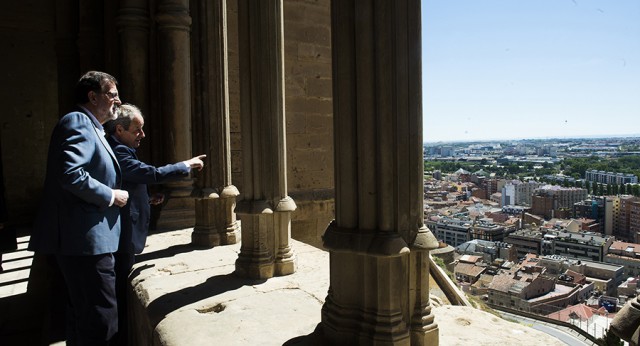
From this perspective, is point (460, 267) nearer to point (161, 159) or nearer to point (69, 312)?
point (161, 159)

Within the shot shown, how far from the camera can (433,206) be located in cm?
2792

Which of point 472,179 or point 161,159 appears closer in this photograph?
point 161,159

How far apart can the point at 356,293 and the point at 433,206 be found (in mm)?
27043

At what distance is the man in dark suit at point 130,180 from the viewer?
8.29 feet

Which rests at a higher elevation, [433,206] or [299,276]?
[299,276]

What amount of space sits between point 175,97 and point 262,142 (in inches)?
83.0

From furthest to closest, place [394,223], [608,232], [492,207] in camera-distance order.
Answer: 1. [492,207]
2. [608,232]
3. [394,223]

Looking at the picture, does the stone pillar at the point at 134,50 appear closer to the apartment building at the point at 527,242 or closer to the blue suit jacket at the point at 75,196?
the blue suit jacket at the point at 75,196

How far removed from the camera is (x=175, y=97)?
465cm

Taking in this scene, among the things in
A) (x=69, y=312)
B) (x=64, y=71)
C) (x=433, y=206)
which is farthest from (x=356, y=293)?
(x=433, y=206)

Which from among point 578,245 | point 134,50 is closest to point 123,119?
point 134,50

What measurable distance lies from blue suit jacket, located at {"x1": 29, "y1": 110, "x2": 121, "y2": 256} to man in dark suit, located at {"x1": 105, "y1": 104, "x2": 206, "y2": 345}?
441mm

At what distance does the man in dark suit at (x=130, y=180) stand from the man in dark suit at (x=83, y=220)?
37 centimetres

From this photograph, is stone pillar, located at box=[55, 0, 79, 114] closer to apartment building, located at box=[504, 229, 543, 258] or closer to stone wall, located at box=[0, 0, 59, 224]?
stone wall, located at box=[0, 0, 59, 224]
